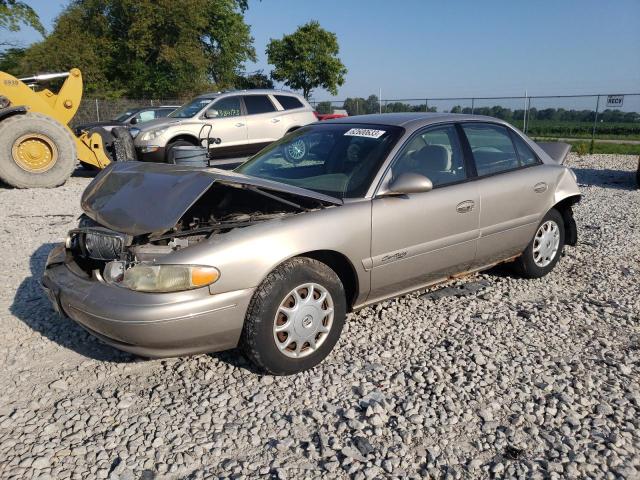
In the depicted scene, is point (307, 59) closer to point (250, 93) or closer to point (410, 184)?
point (250, 93)

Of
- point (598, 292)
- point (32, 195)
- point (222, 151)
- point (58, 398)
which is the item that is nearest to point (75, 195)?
point (32, 195)

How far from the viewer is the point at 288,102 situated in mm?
12617

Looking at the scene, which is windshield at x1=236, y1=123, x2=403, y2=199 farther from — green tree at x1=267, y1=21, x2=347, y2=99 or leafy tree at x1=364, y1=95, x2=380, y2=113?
green tree at x1=267, y1=21, x2=347, y2=99

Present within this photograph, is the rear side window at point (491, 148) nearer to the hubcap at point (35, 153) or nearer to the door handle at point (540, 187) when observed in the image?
the door handle at point (540, 187)

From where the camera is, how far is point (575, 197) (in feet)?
16.8

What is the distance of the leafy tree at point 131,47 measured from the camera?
34.2 meters

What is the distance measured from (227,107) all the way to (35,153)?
13.4 ft

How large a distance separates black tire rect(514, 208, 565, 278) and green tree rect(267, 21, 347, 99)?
3634cm

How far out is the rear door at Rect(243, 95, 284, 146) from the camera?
11977mm

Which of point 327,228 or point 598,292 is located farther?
point 598,292

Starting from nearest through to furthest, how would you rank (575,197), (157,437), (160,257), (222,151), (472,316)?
(157,437)
(160,257)
(472,316)
(575,197)
(222,151)

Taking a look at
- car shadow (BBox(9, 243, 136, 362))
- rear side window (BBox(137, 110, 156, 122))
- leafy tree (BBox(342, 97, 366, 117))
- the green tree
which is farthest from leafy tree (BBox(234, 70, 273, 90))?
car shadow (BBox(9, 243, 136, 362))

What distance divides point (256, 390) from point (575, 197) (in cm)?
372

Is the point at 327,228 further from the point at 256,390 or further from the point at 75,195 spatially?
the point at 75,195
